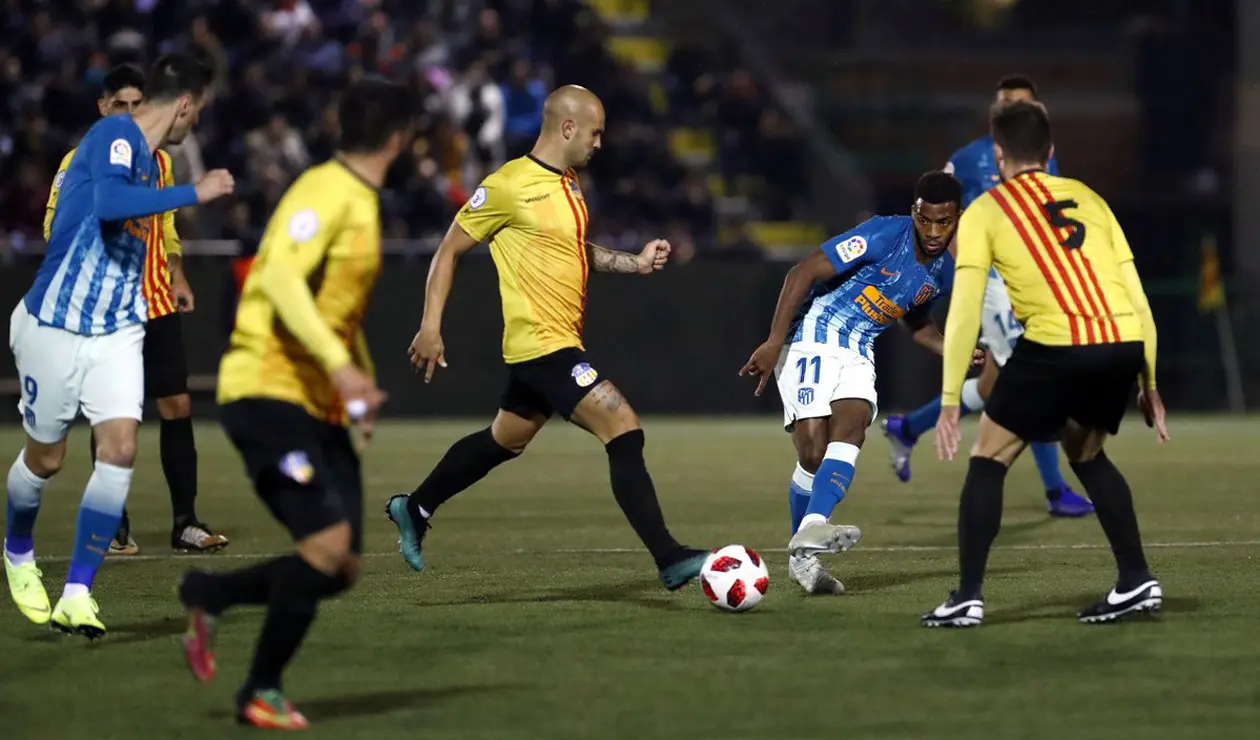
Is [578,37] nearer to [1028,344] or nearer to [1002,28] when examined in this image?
[1002,28]

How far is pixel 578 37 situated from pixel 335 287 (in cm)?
1876

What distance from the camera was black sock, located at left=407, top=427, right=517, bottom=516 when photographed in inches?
342

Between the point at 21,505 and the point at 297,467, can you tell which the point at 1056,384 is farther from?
the point at 21,505

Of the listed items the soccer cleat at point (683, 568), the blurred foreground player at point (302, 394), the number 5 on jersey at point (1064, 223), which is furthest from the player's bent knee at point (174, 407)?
the number 5 on jersey at point (1064, 223)

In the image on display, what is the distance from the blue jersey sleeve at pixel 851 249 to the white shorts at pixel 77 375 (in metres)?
2.91

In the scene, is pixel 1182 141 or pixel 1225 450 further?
pixel 1182 141

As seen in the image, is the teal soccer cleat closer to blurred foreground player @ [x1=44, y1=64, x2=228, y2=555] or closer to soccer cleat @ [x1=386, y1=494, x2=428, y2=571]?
soccer cleat @ [x1=386, y1=494, x2=428, y2=571]

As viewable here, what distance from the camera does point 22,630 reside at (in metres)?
7.40

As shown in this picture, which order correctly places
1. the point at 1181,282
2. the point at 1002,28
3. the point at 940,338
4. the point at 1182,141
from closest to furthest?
1. the point at 940,338
2. the point at 1181,282
3. the point at 1182,141
4. the point at 1002,28

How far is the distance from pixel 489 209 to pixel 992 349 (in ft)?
14.9

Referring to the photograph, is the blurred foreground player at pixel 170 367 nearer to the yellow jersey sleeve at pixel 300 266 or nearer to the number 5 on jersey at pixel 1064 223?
the yellow jersey sleeve at pixel 300 266

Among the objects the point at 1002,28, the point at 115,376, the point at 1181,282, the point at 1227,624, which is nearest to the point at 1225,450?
the point at 1181,282

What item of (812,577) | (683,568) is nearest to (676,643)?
(683,568)

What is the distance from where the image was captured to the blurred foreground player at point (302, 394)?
18.0 ft
